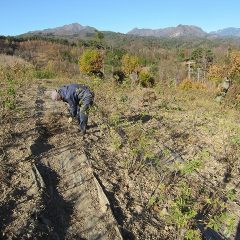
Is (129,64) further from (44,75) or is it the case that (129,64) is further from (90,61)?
(44,75)

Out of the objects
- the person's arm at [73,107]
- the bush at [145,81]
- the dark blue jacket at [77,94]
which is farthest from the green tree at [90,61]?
the dark blue jacket at [77,94]

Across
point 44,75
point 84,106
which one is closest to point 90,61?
point 44,75

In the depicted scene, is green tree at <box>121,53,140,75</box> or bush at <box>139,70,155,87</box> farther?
green tree at <box>121,53,140,75</box>

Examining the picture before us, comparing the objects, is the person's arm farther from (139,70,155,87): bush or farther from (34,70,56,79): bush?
(34,70,56,79): bush

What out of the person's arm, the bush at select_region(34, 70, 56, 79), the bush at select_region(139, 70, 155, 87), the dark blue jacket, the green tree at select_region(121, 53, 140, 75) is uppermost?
the dark blue jacket

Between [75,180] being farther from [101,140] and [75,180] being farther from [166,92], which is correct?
[166,92]

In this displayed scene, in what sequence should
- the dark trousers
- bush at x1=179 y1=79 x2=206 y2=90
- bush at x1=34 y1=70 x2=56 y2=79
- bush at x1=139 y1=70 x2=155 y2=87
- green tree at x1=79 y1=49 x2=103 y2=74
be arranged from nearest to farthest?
the dark trousers, bush at x1=179 y1=79 x2=206 y2=90, bush at x1=34 y1=70 x2=56 y2=79, bush at x1=139 y1=70 x2=155 y2=87, green tree at x1=79 y1=49 x2=103 y2=74

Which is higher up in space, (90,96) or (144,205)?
(90,96)

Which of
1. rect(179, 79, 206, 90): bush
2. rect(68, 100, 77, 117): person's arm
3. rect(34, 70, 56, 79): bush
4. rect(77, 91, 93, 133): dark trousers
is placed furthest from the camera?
rect(34, 70, 56, 79): bush

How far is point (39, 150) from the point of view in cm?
646

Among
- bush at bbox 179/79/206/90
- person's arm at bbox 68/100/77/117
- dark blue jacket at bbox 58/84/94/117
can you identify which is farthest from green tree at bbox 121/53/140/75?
dark blue jacket at bbox 58/84/94/117

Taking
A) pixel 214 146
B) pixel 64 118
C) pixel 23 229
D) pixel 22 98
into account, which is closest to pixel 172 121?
pixel 214 146

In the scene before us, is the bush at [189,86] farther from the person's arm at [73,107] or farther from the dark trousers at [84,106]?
the dark trousers at [84,106]

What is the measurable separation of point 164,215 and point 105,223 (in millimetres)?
782
